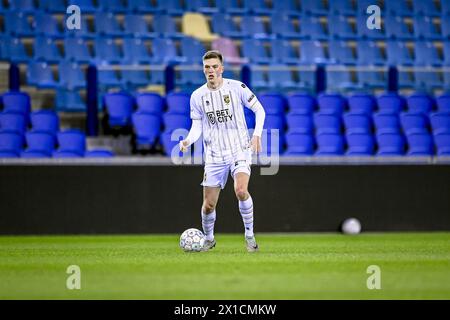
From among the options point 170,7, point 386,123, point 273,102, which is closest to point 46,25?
point 170,7

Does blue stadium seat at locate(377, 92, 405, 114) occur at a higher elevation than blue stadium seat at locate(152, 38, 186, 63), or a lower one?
lower

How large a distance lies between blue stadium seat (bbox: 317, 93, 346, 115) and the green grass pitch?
14.5 ft

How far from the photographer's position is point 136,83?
19828 mm

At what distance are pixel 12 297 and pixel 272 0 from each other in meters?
15.6

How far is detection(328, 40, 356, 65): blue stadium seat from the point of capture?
21.6m

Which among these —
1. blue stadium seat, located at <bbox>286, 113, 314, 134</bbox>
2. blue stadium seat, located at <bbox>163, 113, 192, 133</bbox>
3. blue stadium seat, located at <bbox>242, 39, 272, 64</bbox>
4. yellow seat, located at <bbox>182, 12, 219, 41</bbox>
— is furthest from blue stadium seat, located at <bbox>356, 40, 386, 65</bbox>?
blue stadium seat, located at <bbox>163, 113, 192, 133</bbox>

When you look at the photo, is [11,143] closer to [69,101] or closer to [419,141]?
[69,101]

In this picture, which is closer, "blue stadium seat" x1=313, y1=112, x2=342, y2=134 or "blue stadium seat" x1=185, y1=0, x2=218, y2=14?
"blue stadium seat" x1=313, y1=112, x2=342, y2=134

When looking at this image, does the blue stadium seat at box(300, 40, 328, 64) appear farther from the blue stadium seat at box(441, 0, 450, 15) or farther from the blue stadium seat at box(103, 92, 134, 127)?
the blue stadium seat at box(103, 92, 134, 127)

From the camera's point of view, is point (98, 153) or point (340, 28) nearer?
point (98, 153)

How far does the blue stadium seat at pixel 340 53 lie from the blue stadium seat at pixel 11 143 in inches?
295

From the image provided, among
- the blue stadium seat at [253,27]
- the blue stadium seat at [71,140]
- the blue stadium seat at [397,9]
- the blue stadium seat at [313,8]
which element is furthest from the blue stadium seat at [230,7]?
the blue stadium seat at [71,140]

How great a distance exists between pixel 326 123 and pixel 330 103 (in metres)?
0.66

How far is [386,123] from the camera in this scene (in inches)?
725
